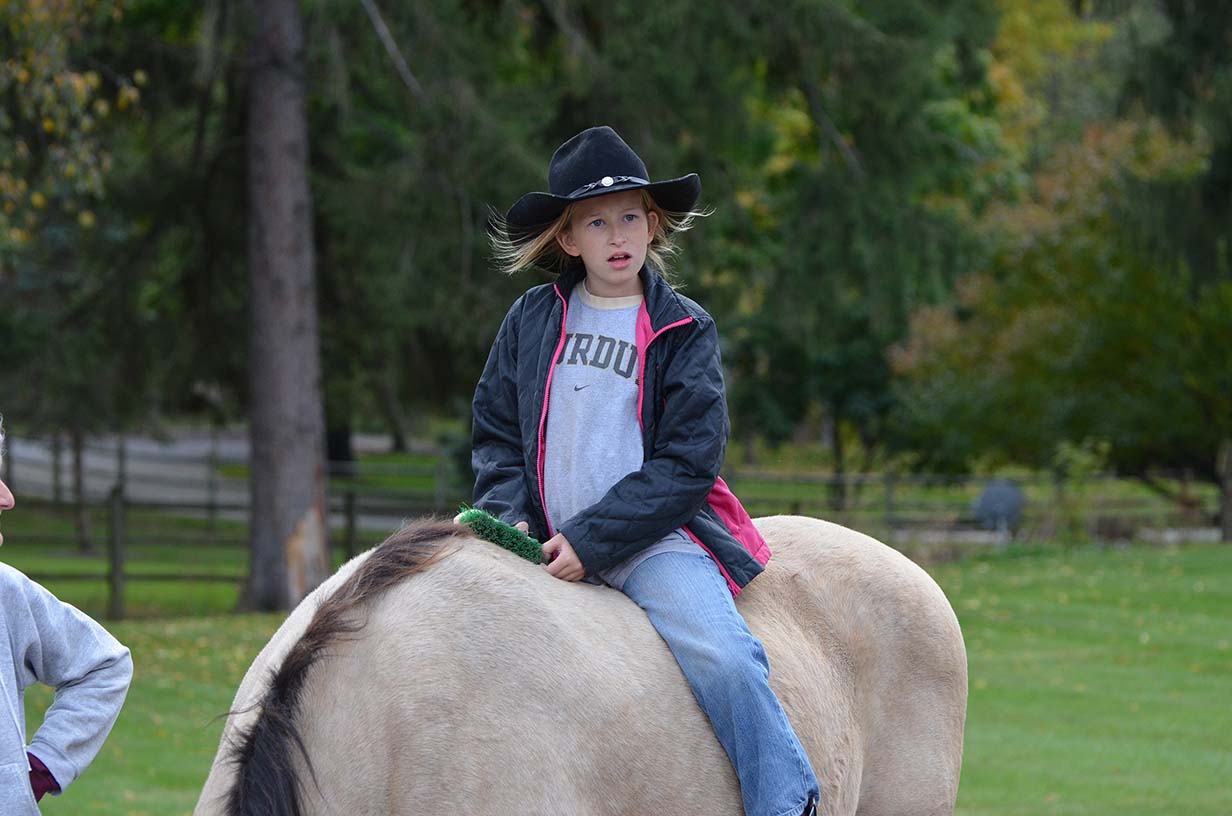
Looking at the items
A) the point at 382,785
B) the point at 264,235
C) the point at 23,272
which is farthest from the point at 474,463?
the point at 23,272

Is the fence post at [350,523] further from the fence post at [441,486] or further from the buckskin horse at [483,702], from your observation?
the buckskin horse at [483,702]

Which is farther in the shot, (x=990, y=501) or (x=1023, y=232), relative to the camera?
(x=1023, y=232)

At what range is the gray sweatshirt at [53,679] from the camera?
2.71 metres

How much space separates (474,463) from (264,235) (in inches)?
452

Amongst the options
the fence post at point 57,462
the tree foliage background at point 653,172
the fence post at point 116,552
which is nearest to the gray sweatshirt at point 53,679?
the tree foliage background at point 653,172

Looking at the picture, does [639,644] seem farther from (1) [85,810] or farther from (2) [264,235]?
(2) [264,235]

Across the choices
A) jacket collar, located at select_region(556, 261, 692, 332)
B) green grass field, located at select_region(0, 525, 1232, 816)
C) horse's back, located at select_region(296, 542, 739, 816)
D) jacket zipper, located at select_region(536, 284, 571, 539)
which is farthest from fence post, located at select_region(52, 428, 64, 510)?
horse's back, located at select_region(296, 542, 739, 816)

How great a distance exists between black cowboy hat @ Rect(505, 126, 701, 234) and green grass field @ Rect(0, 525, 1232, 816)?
8.60 feet

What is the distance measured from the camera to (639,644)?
11.0ft

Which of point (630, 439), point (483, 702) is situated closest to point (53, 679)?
point (483, 702)

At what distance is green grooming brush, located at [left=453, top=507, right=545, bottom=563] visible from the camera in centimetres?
342

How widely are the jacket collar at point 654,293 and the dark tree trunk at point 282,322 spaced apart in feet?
37.2

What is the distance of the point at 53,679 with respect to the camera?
287cm

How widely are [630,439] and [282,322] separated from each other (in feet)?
38.6
